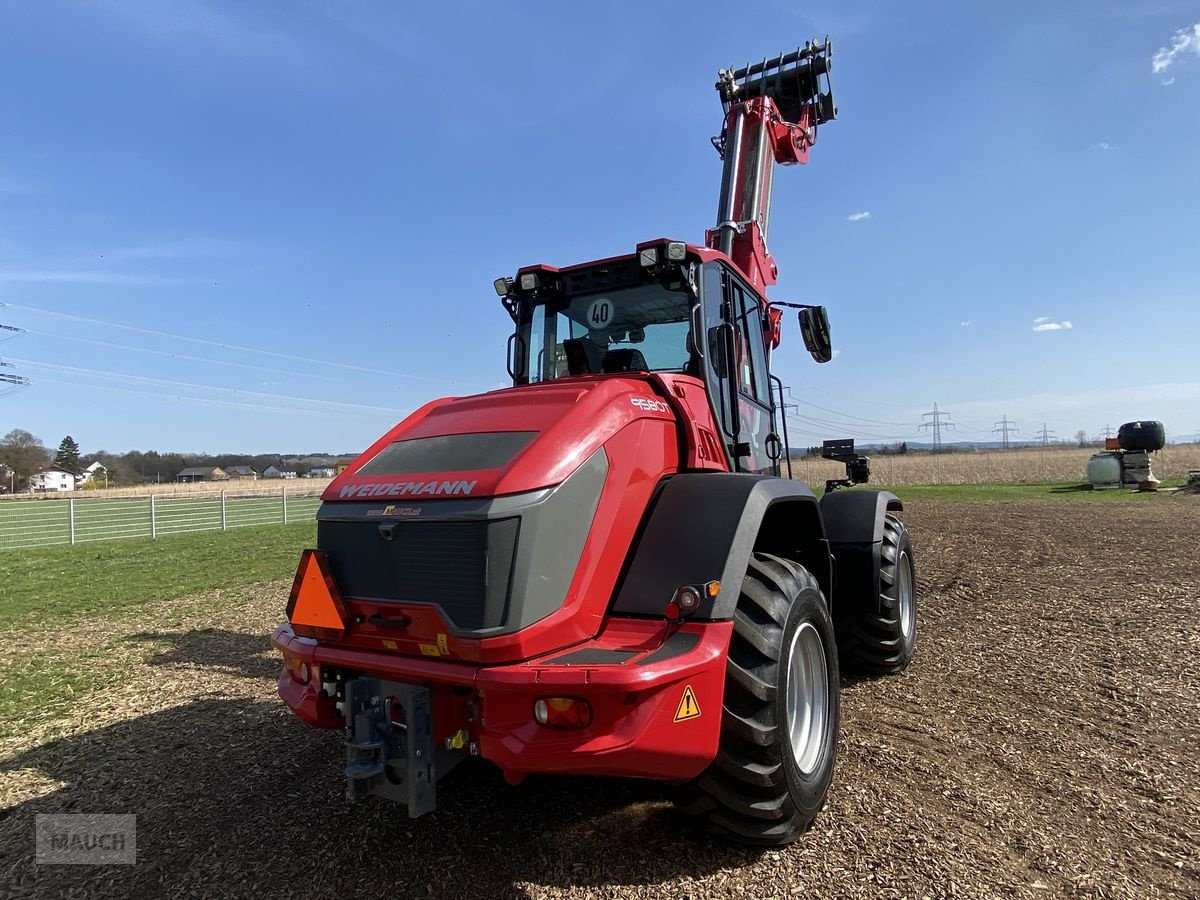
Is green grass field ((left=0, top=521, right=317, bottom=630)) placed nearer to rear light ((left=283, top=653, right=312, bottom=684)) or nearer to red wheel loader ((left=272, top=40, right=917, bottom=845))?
rear light ((left=283, top=653, right=312, bottom=684))

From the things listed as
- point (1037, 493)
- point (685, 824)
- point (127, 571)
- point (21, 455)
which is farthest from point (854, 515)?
point (21, 455)

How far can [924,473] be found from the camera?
34.8 m

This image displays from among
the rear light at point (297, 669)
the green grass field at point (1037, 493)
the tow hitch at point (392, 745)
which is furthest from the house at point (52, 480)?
the tow hitch at point (392, 745)

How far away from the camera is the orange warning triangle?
301cm

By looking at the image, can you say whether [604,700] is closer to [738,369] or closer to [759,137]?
[738,369]

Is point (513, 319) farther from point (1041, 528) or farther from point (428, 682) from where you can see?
point (1041, 528)

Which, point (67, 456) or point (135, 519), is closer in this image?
point (135, 519)

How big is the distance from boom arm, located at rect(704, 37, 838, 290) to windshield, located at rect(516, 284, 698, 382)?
191 centimetres

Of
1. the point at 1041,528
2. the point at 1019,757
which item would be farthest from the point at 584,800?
the point at 1041,528

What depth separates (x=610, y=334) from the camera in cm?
430

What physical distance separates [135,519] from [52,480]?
2897 inches

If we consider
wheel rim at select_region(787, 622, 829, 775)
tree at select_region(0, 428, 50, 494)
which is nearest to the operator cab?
wheel rim at select_region(787, 622, 829, 775)

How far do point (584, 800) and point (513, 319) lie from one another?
9.36 feet

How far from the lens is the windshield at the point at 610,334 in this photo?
407cm
